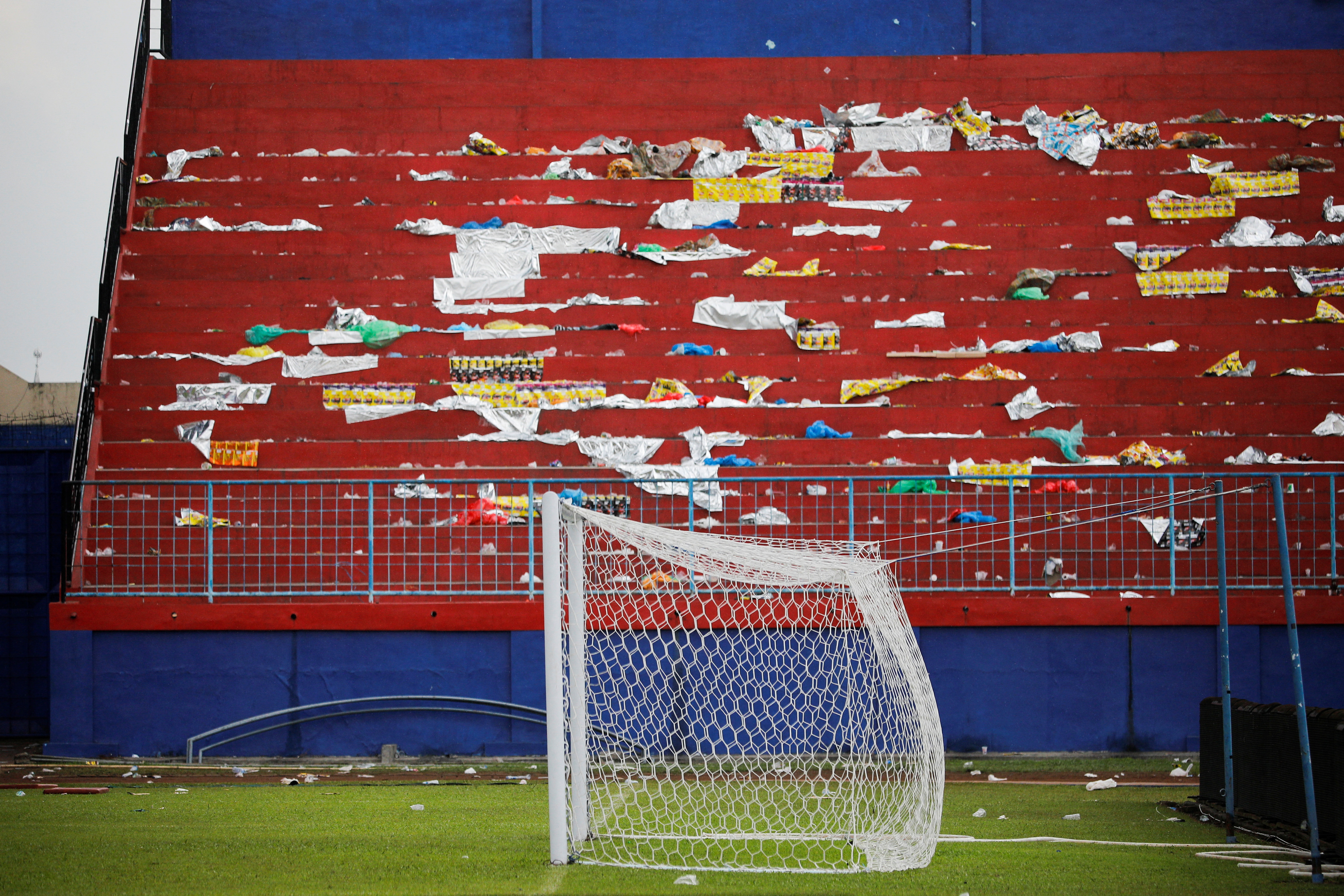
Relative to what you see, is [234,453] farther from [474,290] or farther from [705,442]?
[705,442]

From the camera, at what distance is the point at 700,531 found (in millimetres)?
10031

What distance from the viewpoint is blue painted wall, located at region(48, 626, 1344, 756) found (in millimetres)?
9219

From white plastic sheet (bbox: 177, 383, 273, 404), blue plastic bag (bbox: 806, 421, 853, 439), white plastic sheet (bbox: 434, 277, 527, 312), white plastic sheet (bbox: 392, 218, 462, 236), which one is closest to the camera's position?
→ blue plastic bag (bbox: 806, 421, 853, 439)

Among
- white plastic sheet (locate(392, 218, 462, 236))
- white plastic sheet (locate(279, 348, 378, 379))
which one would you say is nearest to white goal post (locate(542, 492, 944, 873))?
white plastic sheet (locate(279, 348, 378, 379))

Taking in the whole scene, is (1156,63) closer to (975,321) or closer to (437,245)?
(975,321)

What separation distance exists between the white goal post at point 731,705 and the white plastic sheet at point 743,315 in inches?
107

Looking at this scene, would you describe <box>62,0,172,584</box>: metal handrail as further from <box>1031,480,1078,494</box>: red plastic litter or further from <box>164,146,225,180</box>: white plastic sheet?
<box>1031,480,1078,494</box>: red plastic litter

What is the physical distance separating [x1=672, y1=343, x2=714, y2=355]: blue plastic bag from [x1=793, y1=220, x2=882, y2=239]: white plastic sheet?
162 centimetres

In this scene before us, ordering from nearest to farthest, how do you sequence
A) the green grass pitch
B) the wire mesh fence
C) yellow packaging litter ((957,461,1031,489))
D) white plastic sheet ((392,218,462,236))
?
the green grass pitch
the wire mesh fence
yellow packaging litter ((957,461,1031,489))
white plastic sheet ((392,218,462,236))

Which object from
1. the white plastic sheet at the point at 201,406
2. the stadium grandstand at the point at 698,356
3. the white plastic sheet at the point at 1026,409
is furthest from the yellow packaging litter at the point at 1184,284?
the white plastic sheet at the point at 201,406

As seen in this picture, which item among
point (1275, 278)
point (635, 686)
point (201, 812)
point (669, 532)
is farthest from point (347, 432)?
point (1275, 278)

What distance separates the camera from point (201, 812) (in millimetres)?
7004

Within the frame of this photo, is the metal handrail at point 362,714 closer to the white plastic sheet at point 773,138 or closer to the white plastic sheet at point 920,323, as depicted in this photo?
the white plastic sheet at point 920,323

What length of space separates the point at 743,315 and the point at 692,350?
596 millimetres
